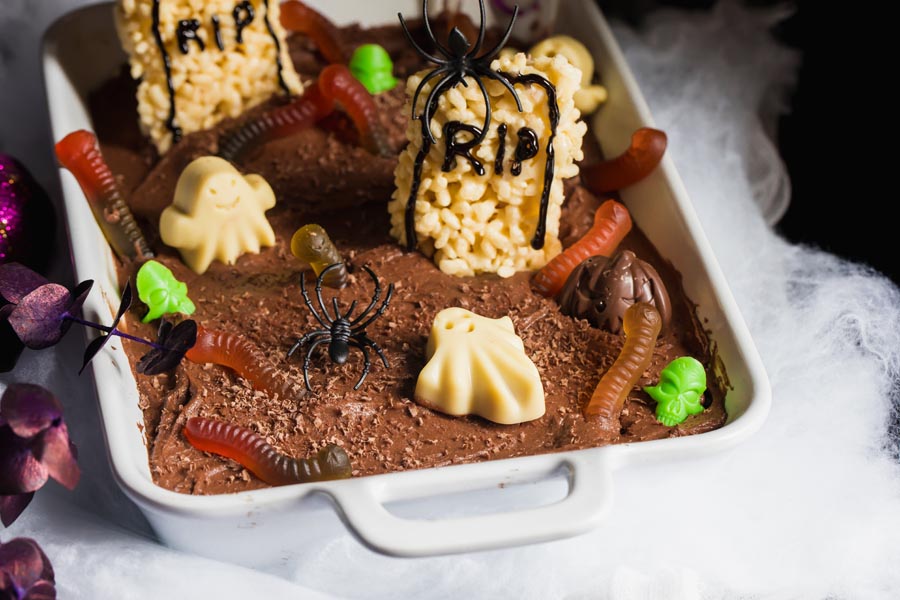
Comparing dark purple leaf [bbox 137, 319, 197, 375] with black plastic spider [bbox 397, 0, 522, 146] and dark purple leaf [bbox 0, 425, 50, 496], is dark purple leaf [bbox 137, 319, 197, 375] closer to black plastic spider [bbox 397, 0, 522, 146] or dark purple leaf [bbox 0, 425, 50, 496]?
dark purple leaf [bbox 0, 425, 50, 496]

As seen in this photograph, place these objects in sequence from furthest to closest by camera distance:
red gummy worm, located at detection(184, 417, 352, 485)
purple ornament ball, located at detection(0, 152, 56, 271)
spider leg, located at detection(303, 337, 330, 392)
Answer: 1. purple ornament ball, located at detection(0, 152, 56, 271)
2. spider leg, located at detection(303, 337, 330, 392)
3. red gummy worm, located at detection(184, 417, 352, 485)

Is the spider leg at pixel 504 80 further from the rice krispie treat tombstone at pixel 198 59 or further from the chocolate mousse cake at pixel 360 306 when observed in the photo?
the rice krispie treat tombstone at pixel 198 59

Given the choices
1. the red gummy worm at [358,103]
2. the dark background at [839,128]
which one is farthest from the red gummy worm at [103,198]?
the dark background at [839,128]

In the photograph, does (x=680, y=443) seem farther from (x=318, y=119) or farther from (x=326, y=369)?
(x=318, y=119)

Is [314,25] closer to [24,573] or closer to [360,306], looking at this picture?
[360,306]

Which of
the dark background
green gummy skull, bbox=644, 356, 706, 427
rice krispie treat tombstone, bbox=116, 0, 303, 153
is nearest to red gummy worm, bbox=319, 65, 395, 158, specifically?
rice krispie treat tombstone, bbox=116, 0, 303, 153

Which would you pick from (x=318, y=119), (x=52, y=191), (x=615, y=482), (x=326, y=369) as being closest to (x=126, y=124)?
(x=52, y=191)
